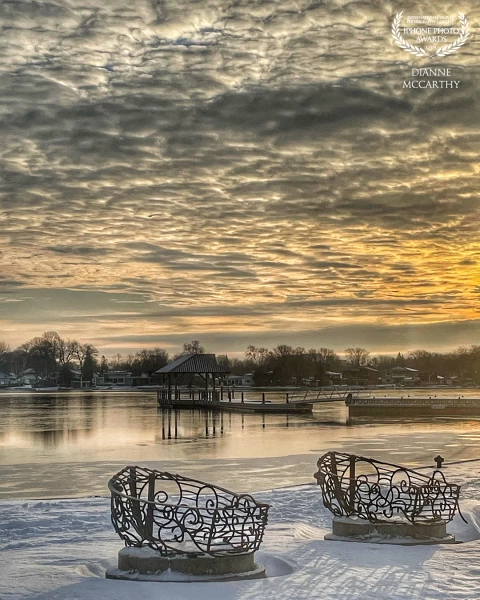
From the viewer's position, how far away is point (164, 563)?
8422 mm

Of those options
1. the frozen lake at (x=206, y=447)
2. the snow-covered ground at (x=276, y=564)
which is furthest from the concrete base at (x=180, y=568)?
the frozen lake at (x=206, y=447)

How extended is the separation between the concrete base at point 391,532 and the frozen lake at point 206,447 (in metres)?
7.78

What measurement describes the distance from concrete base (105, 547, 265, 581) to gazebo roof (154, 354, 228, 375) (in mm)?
55883

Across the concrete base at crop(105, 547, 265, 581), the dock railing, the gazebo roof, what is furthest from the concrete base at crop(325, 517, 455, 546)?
the dock railing

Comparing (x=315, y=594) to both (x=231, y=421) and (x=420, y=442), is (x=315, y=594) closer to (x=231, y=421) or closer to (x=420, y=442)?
(x=420, y=442)

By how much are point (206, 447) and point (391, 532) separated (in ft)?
77.6

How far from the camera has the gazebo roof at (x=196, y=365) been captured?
64.8m

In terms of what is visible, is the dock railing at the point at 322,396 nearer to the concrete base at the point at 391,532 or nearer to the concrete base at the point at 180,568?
the concrete base at the point at 391,532

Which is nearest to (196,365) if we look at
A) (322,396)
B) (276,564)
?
(322,396)

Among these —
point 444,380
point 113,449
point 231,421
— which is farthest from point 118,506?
point 444,380

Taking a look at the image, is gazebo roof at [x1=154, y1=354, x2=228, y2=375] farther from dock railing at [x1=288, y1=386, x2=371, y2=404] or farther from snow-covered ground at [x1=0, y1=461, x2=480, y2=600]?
snow-covered ground at [x1=0, y1=461, x2=480, y2=600]

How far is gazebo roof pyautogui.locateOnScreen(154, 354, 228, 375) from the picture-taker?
213 feet

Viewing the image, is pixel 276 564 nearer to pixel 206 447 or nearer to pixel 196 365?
pixel 206 447

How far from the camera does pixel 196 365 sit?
65562 millimetres
